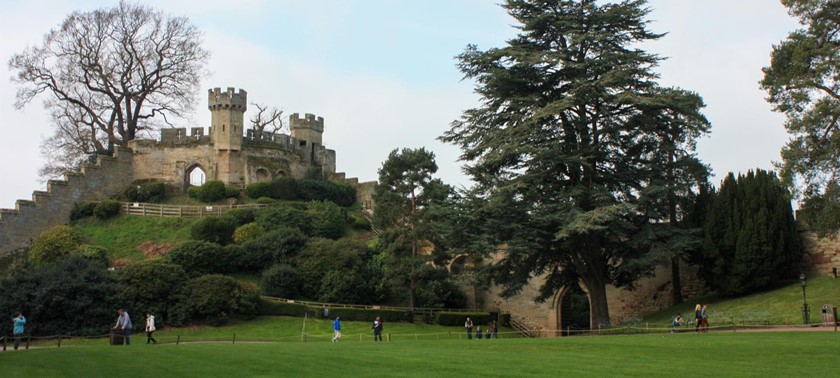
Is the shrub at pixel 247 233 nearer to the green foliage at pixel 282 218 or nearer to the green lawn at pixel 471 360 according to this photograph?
the green foliage at pixel 282 218

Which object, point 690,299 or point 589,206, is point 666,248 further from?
point 690,299

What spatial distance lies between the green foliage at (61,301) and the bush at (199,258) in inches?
237

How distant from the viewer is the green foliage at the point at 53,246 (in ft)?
139

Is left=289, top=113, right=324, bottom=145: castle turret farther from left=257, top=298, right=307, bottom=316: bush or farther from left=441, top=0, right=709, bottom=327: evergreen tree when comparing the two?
left=441, top=0, right=709, bottom=327: evergreen tree

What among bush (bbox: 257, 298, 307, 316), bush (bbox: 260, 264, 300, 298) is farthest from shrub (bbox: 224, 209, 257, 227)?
bush (bbox: 257, 298, 307, 316)

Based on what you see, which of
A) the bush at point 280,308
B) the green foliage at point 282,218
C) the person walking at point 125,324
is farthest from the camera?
the green foliage at point 282,218

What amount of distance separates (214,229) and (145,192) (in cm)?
939

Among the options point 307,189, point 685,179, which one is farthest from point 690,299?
point 307,189

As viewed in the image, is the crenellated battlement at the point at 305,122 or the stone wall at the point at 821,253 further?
the crenellated battlement at the point at 305,122

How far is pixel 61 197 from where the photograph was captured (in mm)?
48844

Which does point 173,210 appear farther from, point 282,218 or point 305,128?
point 305,128

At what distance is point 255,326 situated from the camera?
3431 cm

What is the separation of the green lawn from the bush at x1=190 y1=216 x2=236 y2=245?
26.0 meters

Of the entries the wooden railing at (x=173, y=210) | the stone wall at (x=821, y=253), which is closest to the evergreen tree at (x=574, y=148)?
the stone wall at (x=821, y=253)
